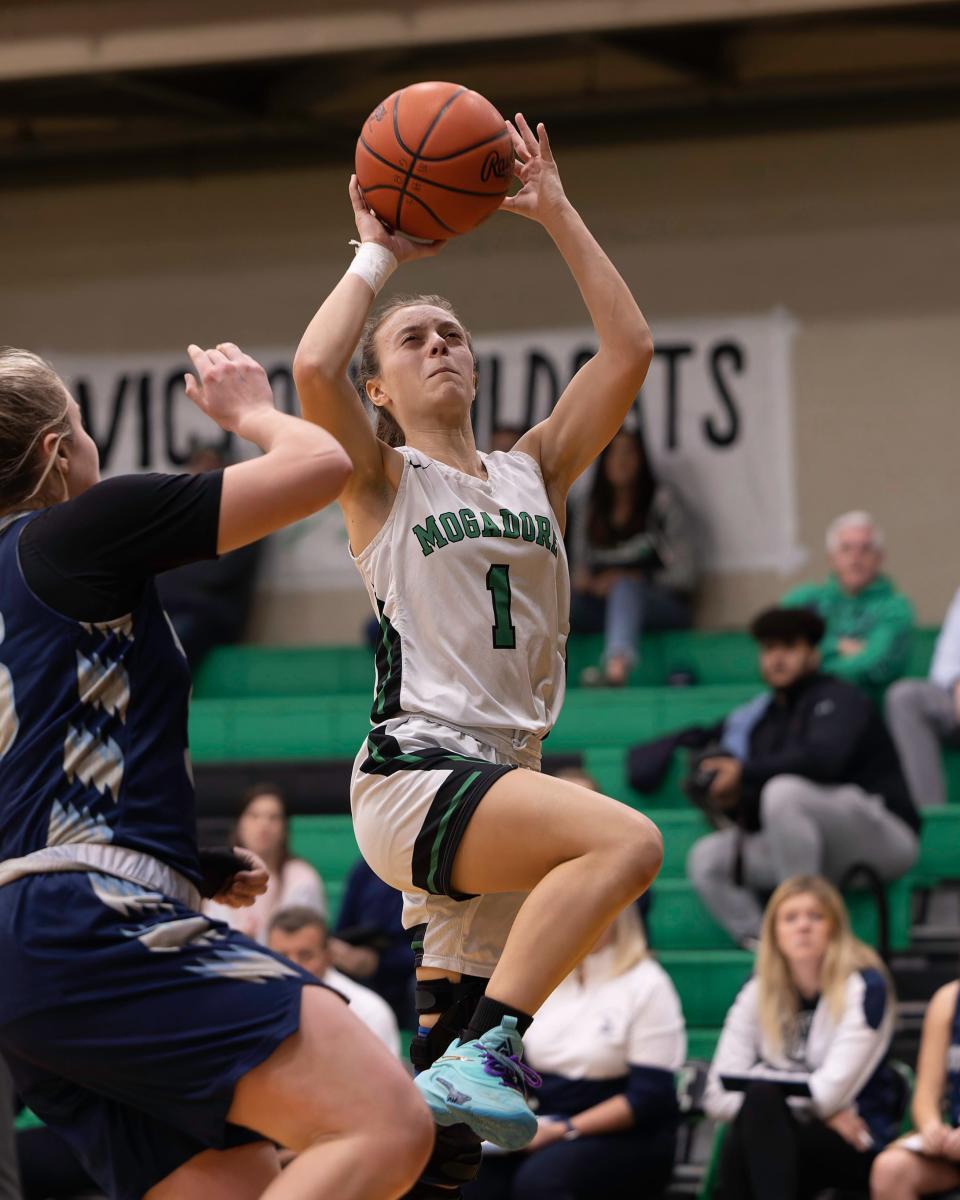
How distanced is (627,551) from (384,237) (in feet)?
21.5

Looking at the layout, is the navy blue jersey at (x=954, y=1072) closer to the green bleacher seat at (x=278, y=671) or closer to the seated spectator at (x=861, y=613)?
the seated spectator at (x=861, y=613)

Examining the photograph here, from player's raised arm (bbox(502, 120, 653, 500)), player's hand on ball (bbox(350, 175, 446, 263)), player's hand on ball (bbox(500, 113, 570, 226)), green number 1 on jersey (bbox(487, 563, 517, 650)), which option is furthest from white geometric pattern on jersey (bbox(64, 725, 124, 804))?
player's hand on ball (bbox(500, 113, 570, 226))

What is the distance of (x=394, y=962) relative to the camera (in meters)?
7.16

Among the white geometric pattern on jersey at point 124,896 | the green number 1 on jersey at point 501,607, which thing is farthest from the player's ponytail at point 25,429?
the green number 1 on jersey at point 501,607

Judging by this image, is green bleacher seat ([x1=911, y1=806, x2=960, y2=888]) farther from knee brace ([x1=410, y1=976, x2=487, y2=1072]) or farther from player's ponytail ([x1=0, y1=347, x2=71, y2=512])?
player's ponytail ([x1=0, y1=347, x2=71, y2=512])

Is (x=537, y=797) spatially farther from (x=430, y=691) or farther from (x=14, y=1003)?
(x=14, y=1003)

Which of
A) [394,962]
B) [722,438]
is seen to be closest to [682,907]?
[394,962]

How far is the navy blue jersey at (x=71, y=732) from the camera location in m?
2.67

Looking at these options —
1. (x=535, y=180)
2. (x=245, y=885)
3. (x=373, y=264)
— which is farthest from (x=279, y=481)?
(x=535, y=180)

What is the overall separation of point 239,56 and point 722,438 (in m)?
3.81

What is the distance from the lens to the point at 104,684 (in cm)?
270

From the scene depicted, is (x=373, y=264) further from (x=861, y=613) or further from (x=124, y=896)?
Result: (x=861, y=613)

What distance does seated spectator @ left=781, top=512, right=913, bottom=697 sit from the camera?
27.6ft

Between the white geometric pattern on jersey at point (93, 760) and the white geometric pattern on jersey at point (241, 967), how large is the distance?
0.29 m
